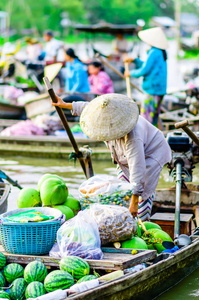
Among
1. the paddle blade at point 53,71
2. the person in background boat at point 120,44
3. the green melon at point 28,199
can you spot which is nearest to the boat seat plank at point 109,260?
the green melon at point 28,199

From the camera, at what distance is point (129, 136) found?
3893 mm

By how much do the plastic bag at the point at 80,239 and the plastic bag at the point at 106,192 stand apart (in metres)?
0.39

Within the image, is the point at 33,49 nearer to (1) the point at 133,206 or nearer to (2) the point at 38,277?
(1) the point at 133,206

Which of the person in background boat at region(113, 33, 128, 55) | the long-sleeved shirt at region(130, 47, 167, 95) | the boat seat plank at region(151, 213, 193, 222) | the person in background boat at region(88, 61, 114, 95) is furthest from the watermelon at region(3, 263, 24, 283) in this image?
the person in background boat at region(113, 33, 128, 55)

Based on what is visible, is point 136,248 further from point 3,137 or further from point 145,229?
point 3,137

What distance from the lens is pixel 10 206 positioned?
6500 millimetres

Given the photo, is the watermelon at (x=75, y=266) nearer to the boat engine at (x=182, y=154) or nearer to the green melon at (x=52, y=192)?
the green melon at (x=52, y=192)

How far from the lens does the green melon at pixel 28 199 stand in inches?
157

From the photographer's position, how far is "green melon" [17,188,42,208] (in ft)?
13.1

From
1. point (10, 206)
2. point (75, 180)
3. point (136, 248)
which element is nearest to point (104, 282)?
point (136, 248)

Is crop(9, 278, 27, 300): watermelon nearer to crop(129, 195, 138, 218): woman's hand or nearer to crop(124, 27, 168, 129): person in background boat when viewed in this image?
crop(129, 195, 138, 218): woman's hand

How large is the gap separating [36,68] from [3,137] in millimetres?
4785

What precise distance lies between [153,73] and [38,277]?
5778 millimetres

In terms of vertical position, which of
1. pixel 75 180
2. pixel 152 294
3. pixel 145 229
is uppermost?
pixel 145 229
